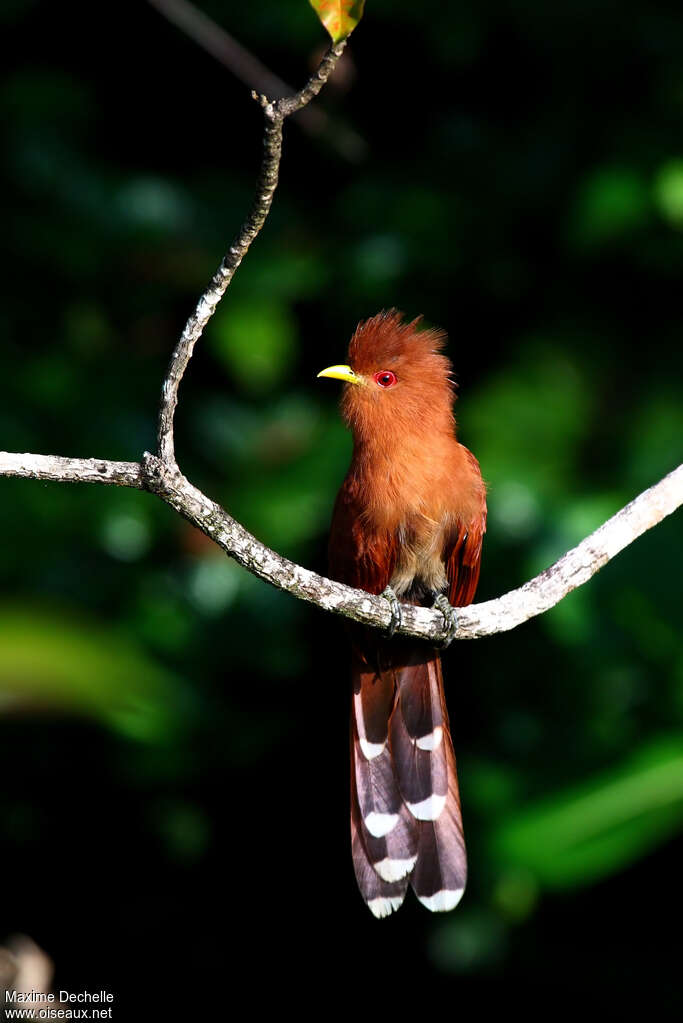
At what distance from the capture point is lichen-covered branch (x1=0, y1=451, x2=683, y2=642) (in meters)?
2.13

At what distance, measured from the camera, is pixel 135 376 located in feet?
15.5

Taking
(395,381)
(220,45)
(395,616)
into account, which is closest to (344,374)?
(395,381)

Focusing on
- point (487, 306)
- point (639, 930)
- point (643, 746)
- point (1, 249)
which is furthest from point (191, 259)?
point (639, 930)

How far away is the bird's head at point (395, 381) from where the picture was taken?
9.95 feet

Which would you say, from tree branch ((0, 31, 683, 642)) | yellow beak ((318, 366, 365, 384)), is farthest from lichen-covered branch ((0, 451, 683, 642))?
yellow beak ((318, 366, 365, 384))

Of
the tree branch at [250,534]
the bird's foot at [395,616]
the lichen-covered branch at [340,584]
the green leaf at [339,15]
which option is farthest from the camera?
the bird's foot at [395,616]

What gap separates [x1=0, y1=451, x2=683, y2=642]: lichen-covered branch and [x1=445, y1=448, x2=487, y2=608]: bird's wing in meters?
0.32

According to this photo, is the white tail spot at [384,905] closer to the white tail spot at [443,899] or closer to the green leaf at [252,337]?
the white tail spot at [443,899]

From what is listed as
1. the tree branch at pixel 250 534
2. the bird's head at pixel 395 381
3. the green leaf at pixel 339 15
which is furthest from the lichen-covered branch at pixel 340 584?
the green leaf at pixel 339 15

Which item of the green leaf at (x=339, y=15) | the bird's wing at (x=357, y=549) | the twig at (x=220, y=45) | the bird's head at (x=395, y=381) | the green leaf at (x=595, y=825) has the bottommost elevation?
the green leaf at (x=595, y=825)

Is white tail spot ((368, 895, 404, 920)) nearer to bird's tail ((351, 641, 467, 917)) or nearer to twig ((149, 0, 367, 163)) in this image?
bird's tail ((351, 641, 467, 917))

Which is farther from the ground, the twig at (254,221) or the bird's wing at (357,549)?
the bird's wing at (357,549)

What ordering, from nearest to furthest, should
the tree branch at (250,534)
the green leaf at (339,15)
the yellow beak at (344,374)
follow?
1. the green leaf at (339,15)
2. the tree branch at (250,534)
3. the yellow beak at (344,374)

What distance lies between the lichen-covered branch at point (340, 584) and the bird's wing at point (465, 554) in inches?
12.6
